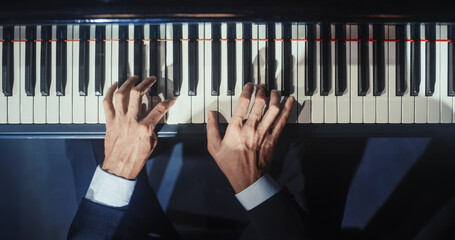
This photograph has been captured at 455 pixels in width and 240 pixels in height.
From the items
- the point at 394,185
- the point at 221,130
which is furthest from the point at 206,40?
the point at 394,185

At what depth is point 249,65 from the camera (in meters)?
1.05

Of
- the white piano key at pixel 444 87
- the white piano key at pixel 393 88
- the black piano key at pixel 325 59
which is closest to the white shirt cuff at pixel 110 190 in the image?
the black piano key at pixel 325 59

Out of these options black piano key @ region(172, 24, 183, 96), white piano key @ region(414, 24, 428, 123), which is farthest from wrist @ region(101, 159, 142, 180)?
white piano key @ region(414, 24, 428, 123)

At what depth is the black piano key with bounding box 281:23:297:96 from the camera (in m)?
1.05

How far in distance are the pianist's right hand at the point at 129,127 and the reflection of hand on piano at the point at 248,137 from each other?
0.22 m

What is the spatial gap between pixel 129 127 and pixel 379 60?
100 cm

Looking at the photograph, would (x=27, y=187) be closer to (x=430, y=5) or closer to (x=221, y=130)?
(x=221, y=130)

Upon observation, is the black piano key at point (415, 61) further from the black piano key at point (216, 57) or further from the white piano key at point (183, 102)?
the white piano key at point (183, 102)

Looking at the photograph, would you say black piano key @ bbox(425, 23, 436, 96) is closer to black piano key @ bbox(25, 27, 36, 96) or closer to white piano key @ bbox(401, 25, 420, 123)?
white piano key @ bbox(401, 25, 420, 123)

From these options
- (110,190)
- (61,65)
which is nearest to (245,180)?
(110,190)

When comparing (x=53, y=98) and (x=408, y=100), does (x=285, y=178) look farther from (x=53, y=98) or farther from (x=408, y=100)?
(x=53, y=98)

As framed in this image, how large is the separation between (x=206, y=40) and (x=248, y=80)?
224 mm

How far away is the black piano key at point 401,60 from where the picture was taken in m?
1.06

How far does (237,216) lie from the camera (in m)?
1.25
